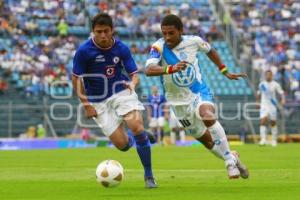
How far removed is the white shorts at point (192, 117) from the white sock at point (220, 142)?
32cm

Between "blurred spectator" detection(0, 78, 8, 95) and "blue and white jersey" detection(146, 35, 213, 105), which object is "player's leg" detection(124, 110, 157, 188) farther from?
"blurred spectator" detection(0, 78, 8, 95)

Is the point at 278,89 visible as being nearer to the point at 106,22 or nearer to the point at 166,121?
the point at 166,121

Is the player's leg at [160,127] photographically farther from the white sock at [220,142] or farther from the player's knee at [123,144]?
the white sock at [220,142]

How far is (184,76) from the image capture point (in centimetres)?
1443

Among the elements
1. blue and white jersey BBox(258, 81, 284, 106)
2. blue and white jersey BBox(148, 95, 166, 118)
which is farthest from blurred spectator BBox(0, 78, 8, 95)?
blue and white jersey BBox(258, 81, 284, 106)

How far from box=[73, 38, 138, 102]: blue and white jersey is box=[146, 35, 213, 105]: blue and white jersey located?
52 cm

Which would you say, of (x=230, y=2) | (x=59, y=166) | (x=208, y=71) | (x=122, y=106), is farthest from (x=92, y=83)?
(x=230, y=2)

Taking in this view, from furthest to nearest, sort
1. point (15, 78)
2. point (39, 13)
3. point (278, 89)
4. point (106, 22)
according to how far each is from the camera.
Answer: point (39, 13) < point (15, 78) < point (278, 89) < point (106, 22)

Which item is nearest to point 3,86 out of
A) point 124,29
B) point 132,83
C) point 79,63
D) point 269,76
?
point 124,29

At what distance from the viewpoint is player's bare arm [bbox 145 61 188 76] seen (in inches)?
519

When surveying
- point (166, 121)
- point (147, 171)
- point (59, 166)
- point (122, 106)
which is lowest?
point (166, 121)

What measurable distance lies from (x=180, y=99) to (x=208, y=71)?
30.2 metres

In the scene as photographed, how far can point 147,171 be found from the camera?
44.5ft

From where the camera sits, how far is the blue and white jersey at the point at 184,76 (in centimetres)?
1442
